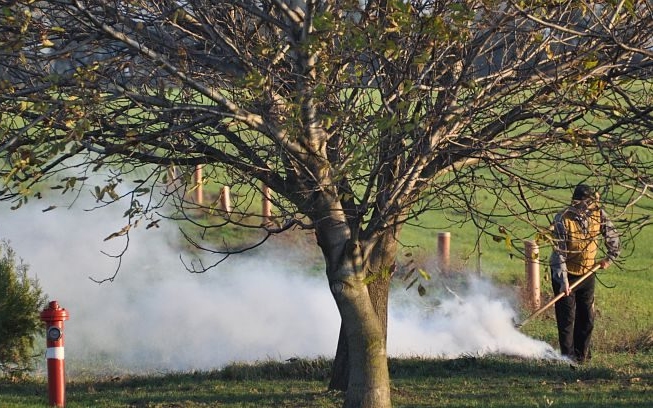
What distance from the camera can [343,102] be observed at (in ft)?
25.3

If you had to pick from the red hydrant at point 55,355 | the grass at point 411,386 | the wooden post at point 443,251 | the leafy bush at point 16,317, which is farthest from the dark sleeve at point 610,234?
the wooden post at point 443,251

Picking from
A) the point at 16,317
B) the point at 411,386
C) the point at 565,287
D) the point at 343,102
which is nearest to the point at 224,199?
the point at 16,317

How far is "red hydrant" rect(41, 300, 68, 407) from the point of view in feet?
31.0

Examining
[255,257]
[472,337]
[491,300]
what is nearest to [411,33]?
[472,337]

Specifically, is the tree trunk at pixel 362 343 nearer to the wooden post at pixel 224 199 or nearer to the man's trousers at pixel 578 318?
the wooden post at pixel 224 199

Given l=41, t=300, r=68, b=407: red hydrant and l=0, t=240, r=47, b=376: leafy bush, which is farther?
l=0, t=240, r=47, b=376: leafy bush

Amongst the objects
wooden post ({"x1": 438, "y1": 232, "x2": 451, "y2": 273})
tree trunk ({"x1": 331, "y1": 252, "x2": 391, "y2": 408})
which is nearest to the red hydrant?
tree trunk ({"x1": 331, "y1": 252, "x2": 391, "y2": 408})

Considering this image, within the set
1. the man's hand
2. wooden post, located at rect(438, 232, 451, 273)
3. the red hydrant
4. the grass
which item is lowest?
the grass

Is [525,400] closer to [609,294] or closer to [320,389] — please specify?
[320,389]

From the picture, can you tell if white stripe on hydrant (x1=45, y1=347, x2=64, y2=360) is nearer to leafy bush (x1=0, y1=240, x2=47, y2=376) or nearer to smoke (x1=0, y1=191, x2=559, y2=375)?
leafy bush (x1=0, y1=240, x2=47, y2=376)

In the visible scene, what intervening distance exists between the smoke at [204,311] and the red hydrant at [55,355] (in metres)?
3.42

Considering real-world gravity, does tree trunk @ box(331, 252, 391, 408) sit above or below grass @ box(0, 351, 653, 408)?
above

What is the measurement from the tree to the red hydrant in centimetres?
207

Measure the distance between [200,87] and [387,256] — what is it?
8.82ft
